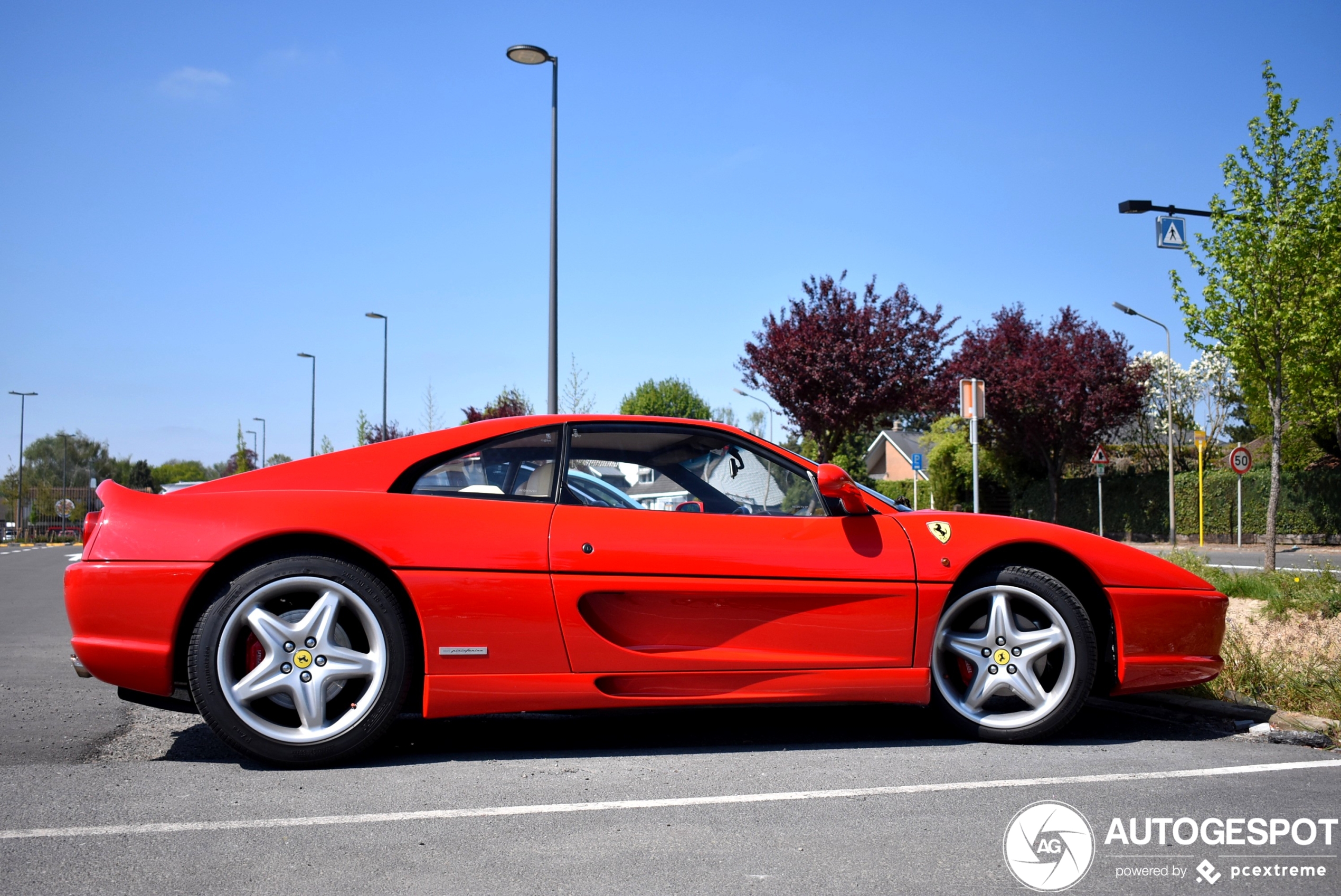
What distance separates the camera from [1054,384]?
30.9 meters

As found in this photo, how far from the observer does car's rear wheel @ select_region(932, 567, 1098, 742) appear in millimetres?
4145

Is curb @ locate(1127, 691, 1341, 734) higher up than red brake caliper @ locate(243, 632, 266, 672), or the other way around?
red brake caliper @ locate(243, 632, 266, 672)

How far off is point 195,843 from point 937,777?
236cm

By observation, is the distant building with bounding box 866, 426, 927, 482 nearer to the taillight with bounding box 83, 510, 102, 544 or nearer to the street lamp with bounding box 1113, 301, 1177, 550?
the street lamp with bounding box 1113, 301, 1177, 550

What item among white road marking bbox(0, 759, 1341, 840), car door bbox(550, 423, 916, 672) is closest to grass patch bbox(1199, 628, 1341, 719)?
white road marking bbox(0, 759, 1341, 840)

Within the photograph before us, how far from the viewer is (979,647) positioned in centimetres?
418

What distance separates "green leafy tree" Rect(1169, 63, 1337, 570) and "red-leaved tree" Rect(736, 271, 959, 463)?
40.7 feet

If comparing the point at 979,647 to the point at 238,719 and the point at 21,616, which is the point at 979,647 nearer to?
the point at 238,719

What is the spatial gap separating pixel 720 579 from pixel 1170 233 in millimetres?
12384

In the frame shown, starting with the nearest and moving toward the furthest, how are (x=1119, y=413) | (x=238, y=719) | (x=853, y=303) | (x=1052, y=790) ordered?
(x=1052, y=790), (x=238, y=719), (x=853, y=303), (x=1119, y=413)

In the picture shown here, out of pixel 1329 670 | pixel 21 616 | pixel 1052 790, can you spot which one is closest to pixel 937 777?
pixel 1052 790

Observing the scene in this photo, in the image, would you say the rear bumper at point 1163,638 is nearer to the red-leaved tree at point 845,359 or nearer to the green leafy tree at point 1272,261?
the green leafy tree at point 1272,261

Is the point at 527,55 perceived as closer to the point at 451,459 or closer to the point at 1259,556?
the point at 451,459

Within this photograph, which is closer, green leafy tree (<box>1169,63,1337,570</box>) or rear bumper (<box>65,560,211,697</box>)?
rear bumper (<box>65,560,211,697</box>)
